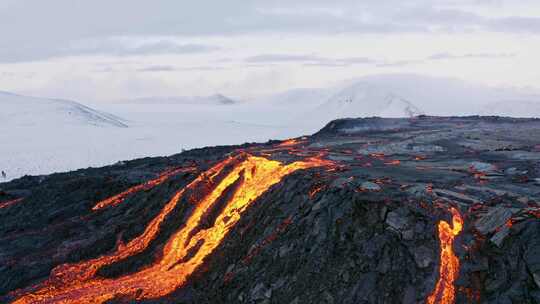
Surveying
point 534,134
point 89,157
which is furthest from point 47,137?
point 534,134

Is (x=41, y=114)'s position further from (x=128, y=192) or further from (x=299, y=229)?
(x=299, y=229)

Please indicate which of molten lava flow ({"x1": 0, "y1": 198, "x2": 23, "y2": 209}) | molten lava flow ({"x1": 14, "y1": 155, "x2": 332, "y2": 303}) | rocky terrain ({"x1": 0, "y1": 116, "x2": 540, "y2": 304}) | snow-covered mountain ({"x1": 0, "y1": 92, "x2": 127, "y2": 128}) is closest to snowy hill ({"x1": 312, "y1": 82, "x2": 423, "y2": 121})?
snow-covered mountain ({"x1": 0, "y1": 92, "x2": 127, "y2": 128})

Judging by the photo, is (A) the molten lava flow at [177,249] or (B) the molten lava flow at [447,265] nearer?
(B) the molten lava flow at [447,265]

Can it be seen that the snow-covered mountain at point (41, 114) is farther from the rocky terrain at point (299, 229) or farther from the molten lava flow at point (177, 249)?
the molten lava flow at point (177, 249)

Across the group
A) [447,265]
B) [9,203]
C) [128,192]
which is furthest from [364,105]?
[447,265]

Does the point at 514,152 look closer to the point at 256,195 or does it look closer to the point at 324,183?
the point at 324,183

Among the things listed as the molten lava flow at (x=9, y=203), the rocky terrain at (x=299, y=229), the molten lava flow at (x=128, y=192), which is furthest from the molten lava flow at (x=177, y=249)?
the molten lava flow at (x=9, y=203)
